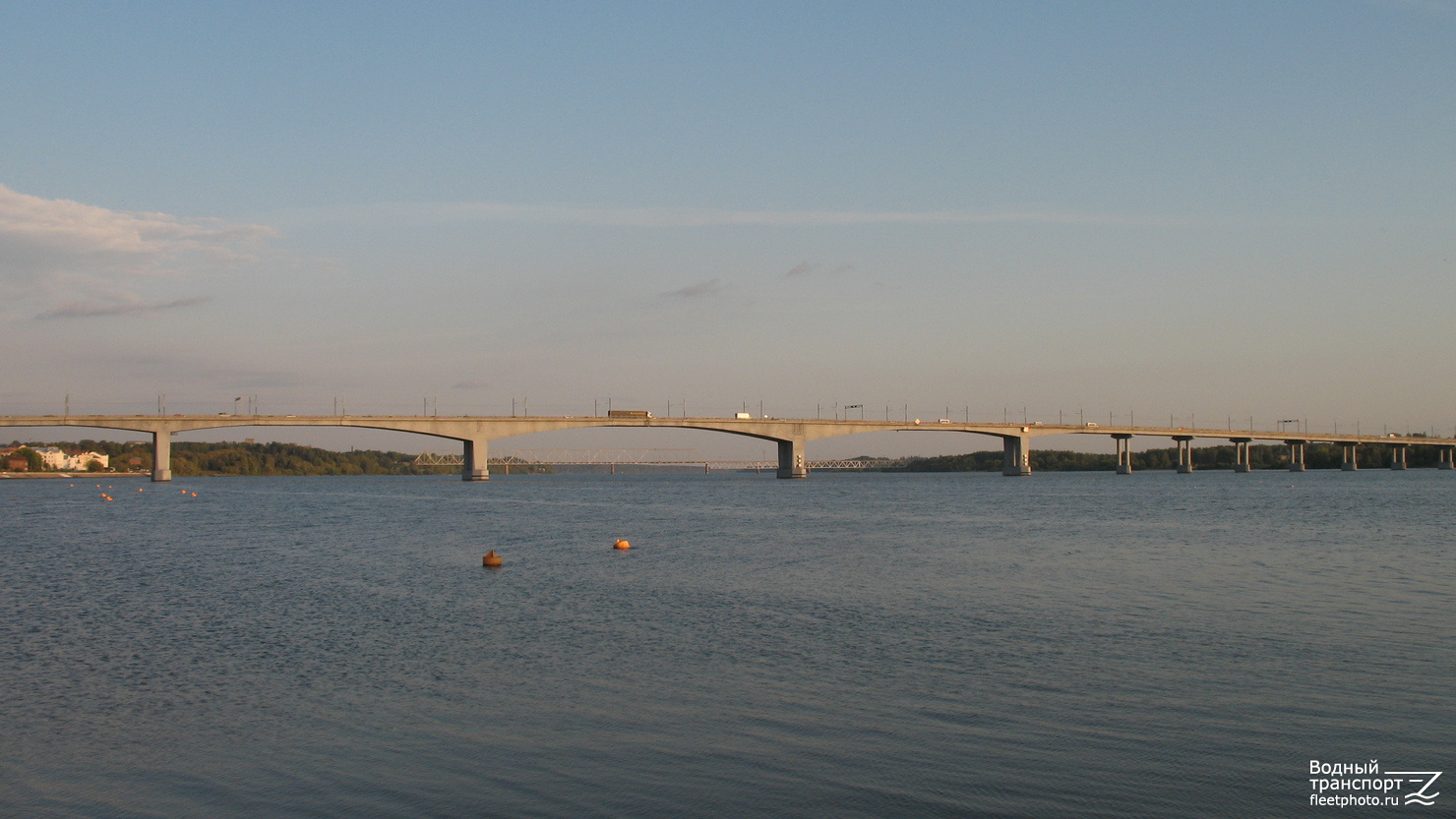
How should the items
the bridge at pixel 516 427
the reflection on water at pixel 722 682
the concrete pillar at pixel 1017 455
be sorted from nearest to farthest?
the reflection on water at pixel 722 682
the bridge at pixel 516 427
the concrete pillar at pixel 1017 455

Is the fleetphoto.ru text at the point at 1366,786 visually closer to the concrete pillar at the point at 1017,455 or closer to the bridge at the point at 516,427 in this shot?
the bridge at the point at 516,427

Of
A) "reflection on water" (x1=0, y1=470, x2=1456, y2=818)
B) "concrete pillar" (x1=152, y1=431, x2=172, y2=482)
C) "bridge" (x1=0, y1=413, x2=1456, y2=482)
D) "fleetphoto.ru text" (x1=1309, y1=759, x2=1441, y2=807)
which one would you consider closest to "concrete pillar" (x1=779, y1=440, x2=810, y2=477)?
"bridge" (x1=0, y1=413, x2=1456, y2=482)

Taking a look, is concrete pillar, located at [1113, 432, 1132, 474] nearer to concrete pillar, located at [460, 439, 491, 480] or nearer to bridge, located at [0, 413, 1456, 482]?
bridge, located at [0, 413, 1456, 482]

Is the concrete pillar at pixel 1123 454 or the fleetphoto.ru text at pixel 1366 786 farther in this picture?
the concrete pillar at pixel 1123 454

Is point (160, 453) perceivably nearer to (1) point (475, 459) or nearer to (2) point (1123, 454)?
(1) point (475, 459)

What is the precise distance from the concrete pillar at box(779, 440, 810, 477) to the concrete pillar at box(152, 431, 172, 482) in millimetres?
80275

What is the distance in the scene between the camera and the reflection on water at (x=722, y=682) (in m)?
12.7

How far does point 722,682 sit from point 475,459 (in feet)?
426

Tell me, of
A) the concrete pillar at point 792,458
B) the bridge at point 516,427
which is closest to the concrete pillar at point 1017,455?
the bridge at point 516,427

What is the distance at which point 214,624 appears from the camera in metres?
25.1

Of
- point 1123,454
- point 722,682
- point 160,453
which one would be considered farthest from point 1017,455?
point 722,682

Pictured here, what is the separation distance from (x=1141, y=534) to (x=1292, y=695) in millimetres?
35117

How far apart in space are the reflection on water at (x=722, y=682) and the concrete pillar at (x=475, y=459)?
10115cm

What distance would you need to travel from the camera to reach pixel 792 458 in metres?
154
